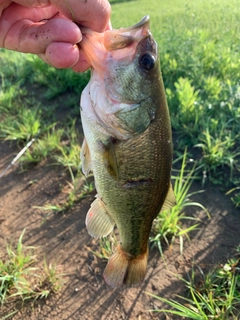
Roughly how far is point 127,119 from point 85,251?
151 centimetres

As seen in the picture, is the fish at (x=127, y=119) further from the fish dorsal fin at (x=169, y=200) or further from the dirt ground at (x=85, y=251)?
the dirt ground at (x=85, y=251)

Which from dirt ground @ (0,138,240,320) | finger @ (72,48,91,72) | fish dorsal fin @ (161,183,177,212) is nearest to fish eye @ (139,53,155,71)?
finger @ (72,48,91,72)

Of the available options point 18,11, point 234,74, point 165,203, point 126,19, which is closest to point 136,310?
point 165,203

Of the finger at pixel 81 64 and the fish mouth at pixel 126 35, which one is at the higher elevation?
the fish mouth at pixel 126 35

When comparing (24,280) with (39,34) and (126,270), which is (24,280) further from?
(39,34)

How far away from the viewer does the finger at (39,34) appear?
4.23 feet

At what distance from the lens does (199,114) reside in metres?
3.24

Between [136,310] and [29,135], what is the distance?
215cm

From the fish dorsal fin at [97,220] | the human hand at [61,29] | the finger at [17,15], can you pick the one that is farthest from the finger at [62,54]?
the fish dorsal fin at [97,220]

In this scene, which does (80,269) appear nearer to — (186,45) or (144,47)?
(144,47)

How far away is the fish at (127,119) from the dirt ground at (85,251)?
1015mm

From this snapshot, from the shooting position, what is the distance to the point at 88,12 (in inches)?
50.2

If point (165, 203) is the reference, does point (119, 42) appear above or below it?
above

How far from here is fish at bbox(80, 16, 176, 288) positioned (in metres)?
1.27
